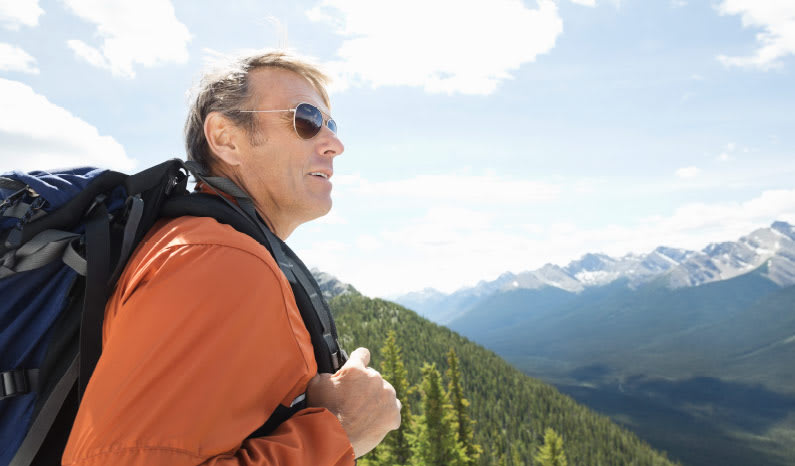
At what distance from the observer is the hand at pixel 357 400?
1.62 m

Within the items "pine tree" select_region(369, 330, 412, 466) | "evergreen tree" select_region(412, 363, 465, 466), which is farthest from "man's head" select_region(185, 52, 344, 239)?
"pine tree" select_region(369, 330, 412, 466)

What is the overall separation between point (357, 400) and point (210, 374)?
0.63 metres

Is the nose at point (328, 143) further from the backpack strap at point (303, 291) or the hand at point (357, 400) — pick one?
the hand at point (357, 400)

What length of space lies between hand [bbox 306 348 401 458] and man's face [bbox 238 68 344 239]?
38.6 inches

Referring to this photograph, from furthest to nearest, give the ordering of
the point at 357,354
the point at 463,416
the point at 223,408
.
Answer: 1. the point at 463,416
2. the point at 357,354
3. the point at 223,408

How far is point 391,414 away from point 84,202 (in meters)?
1.42

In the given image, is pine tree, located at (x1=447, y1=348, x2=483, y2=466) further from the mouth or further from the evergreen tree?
the mouth

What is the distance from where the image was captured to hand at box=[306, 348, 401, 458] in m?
1.62

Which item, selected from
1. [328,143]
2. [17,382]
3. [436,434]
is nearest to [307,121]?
[328,143]

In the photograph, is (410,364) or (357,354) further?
(410,364)

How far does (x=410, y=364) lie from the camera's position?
9969cm

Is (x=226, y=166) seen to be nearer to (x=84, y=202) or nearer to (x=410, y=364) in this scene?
(x=84, y=202)

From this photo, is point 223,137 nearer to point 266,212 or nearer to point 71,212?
point 266,212

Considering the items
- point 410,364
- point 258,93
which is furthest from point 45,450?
point 410,364
